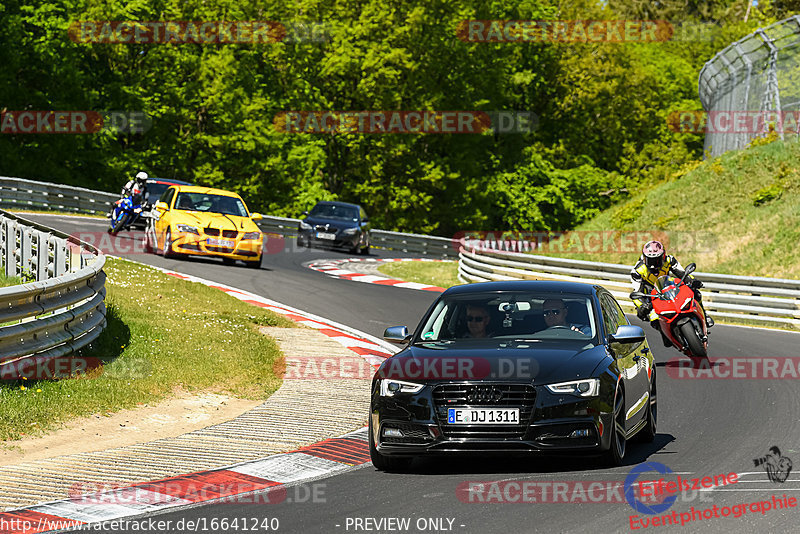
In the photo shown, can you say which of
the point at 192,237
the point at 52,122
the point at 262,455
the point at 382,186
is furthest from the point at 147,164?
the point at 262,455

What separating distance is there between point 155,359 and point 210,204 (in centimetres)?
1380

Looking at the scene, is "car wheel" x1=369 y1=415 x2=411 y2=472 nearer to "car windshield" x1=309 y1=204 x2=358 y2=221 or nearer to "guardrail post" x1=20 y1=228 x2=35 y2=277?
"guardrail post" x1=20 y1=228 x2=35 y2=277

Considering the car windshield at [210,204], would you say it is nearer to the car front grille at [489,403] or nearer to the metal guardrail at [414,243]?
the metal guardrail at [414,243]

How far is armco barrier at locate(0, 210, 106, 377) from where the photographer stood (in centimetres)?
1074

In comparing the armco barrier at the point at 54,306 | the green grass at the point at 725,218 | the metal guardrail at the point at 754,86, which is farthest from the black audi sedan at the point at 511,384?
the metal guardrail at the point at 754,86

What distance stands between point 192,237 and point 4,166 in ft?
92.9

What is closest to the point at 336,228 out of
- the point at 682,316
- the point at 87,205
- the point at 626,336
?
the point at 87,205

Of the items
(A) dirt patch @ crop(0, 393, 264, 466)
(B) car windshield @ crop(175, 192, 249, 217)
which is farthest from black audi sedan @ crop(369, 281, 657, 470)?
(B) car windshield @ crop(175, 192, 249, 217)

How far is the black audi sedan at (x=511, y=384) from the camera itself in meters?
8.16

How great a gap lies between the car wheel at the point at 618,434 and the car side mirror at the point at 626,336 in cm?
49

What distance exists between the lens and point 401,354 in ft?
29.8

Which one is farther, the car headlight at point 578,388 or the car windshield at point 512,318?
the car windshield at point 512,318

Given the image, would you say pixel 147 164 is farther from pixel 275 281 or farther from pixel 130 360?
pixel 130 360

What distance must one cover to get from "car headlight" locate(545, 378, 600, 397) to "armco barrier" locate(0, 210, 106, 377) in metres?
5.13
